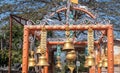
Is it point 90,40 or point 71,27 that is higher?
point 71,27

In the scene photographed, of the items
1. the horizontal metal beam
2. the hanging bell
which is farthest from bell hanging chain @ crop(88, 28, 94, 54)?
the hanging bell

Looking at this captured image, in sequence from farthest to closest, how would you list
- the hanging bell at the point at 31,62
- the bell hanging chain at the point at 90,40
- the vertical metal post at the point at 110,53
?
the hanging bell at the point at 31,62
the bell hanging chain at the point at 90,40
the vertical metal post at the point at 110,53

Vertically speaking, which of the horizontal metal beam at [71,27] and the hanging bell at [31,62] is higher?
the horizontal metal beam at [71,27]

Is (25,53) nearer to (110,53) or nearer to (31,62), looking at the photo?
(31,62)

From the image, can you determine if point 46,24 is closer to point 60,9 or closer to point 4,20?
point 60,9

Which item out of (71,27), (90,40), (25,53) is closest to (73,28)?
(71,27)

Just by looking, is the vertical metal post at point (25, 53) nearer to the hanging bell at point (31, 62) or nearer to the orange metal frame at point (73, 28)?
the orange metal frame at point (73, 28)

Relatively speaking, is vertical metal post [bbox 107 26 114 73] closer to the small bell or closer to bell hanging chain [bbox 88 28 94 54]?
bell hanging chain [bbox 88 28 94 54]

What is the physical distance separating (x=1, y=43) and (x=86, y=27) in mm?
17834

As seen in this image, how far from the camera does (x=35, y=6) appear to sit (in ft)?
68.3

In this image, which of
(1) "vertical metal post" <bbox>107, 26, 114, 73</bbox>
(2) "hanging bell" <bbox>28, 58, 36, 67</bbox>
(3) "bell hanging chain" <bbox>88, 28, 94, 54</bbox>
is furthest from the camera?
(2) "hanging bell" <bbox>28, 58, 36, 67</bbox>

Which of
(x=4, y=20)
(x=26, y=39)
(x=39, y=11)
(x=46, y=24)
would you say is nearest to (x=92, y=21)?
(x=46, y=24)

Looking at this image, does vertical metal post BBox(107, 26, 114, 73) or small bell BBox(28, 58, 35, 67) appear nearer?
vertical metal post BBox(107, 26, 114, 73)

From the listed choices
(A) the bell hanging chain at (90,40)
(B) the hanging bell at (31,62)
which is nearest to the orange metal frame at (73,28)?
(A) the bell hanging chain at (90,40)
